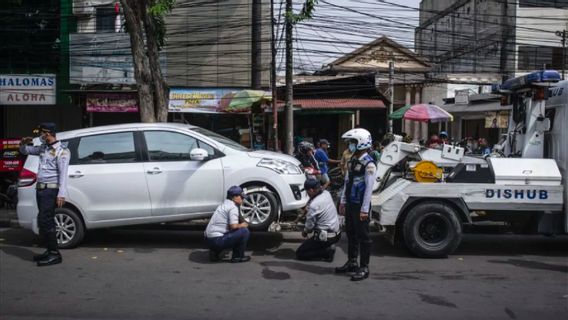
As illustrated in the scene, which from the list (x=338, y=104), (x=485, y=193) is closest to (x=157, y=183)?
(x=485, y=193)

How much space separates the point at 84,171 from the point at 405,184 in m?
4.57

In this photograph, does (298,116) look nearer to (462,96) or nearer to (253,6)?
(253,6)

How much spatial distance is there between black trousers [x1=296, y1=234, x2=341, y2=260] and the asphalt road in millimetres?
143

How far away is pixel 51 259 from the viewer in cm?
721

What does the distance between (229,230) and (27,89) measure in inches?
543

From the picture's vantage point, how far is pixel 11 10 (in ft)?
61.7

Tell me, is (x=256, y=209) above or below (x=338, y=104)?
below

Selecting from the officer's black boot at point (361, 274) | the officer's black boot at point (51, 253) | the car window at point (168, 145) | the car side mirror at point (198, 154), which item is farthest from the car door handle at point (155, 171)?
the officer's black boot at point (361, 274)

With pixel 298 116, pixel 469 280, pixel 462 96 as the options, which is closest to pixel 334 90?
pixel 298 116

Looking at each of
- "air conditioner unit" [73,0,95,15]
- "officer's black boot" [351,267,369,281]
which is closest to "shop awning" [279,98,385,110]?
"air conditioner unit" [73,0,95,15]

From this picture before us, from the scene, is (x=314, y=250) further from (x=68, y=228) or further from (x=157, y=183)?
(x=68, y=228)

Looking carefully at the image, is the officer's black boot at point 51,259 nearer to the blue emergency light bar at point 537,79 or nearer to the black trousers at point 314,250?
the black trousers at point 314,250

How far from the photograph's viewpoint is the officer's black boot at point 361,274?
6.43 m

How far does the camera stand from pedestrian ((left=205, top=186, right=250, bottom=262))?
7.29 metres
